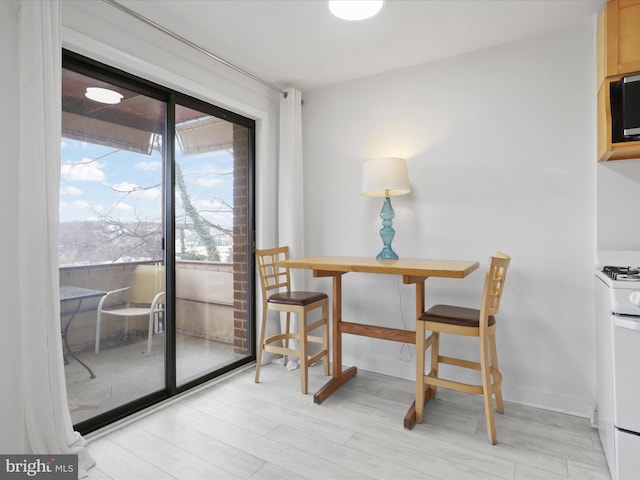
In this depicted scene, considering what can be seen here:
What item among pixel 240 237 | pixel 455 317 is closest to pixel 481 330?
pixel 455 317

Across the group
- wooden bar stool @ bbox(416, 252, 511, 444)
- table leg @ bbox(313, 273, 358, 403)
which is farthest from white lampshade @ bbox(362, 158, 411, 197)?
wooden bar stool @ bbox(416, 252, 511, 444)

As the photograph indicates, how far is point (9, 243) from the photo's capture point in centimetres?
170

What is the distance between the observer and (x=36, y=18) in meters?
1.64

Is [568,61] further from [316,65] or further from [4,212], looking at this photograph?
[4,212]

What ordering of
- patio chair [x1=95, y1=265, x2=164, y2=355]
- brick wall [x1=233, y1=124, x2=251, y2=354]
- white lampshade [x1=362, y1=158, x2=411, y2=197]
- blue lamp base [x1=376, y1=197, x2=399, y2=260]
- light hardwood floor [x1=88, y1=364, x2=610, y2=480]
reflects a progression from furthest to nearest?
1. brick wall [x1=233, y1=124, x2=251, y2=354]
2. blue lamp base [x1=376, y1=197, x2=399, y2=260]
3. white lampshade [x1=362, y1=158, x2=411, y2=197]
4. patio chair [x1=95, y1=265, x2=164, y2=355]
5. light hardwood floor [x1=88, y1=364, x2=610, y2=480]

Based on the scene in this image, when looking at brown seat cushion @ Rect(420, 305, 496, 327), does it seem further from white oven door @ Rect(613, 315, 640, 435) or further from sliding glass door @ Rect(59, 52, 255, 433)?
sliding glass door @ Rect(59, 52, 255, 433)

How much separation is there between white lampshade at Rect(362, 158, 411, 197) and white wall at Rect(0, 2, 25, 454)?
207 cm

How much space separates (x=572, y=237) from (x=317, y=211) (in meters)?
1.99

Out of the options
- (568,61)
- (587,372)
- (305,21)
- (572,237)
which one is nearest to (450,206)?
(572,237)

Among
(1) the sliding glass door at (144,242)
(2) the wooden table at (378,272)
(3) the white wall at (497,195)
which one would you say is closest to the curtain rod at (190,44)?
(1) the sliding glass door at (144,242)

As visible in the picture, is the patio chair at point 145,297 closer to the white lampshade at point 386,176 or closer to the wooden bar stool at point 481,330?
the white lampshade at point 386,176

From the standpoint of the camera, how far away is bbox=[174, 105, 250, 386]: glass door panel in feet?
8.68

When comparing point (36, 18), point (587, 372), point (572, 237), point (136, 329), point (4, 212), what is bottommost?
point (587, 372)

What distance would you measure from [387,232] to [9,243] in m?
2.29
